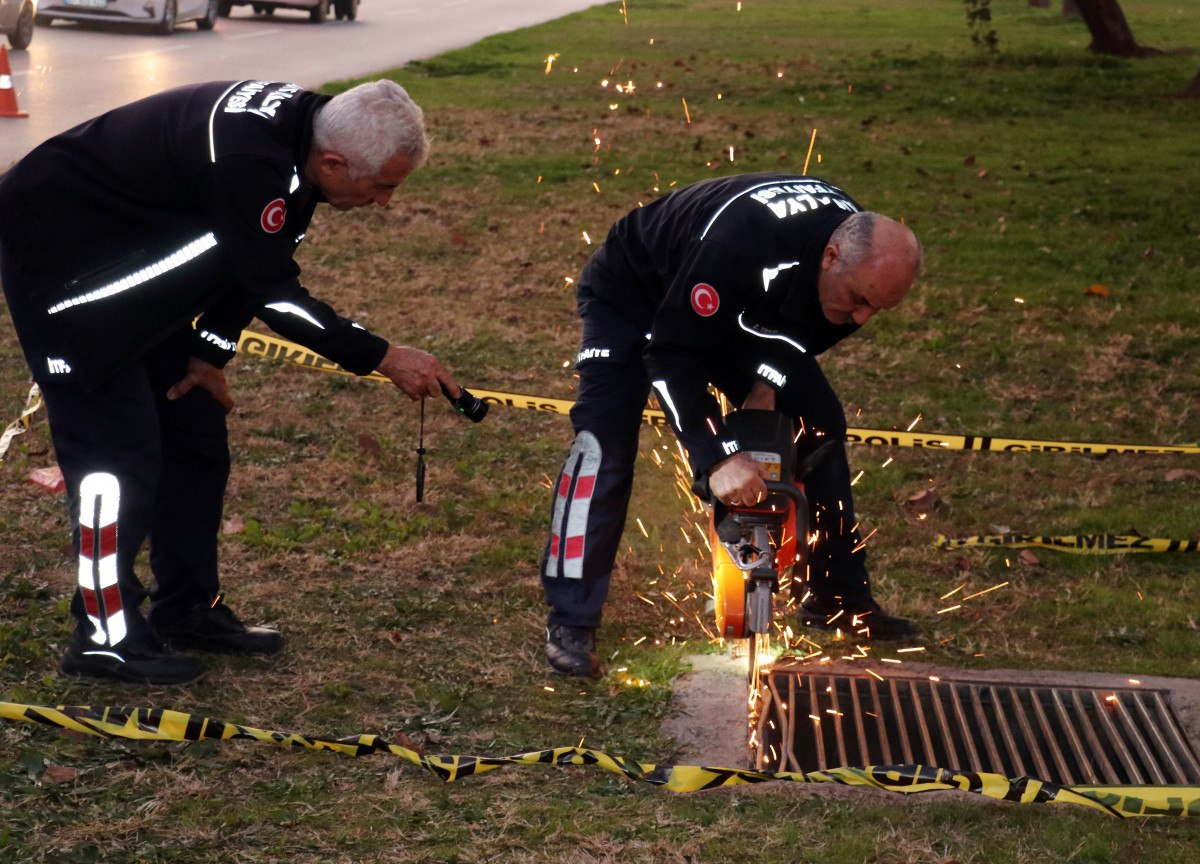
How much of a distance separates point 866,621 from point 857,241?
1.65 metres

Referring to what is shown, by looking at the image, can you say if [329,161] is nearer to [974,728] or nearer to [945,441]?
[974,728]

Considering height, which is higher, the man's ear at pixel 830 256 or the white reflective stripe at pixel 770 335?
the man's ear at pixel 830 256


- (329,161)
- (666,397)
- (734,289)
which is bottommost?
(666,397)

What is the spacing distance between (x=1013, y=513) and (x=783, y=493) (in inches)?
103

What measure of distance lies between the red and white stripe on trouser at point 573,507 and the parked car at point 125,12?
54.4 feet

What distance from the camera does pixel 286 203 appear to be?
4176 mm

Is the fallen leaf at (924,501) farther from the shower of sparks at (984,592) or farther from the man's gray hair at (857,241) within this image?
the man's gray hair at (857,241)

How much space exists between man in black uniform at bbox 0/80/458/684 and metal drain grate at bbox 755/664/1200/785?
162 centimetres

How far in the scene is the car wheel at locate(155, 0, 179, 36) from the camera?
65.2ft

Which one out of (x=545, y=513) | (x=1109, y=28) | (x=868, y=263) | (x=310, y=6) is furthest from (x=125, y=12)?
(x=868, y=263)

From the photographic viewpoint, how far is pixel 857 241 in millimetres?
4266

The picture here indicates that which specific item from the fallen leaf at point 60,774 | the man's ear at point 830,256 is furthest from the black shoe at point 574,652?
the fallen leaf at point 60,774

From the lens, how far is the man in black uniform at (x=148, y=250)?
416 cm

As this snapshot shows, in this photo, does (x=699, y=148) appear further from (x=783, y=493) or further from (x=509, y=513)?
(x=783, y=493)
